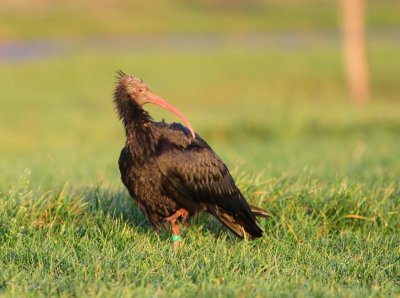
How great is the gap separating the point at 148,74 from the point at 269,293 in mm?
24020

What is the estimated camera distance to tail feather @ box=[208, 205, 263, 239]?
6.43 metres

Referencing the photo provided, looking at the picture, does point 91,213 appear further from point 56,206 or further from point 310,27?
point 310,27

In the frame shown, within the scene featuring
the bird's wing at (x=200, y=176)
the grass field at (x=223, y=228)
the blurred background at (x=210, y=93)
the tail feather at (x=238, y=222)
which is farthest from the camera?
the blurred background at (x=210, y=93)

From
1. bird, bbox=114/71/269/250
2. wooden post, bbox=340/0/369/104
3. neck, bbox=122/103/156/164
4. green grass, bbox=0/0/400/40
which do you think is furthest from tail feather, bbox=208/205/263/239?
green grass, bbox=0/0/400/40

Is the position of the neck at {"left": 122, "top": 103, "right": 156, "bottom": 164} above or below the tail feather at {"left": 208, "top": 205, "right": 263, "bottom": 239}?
above

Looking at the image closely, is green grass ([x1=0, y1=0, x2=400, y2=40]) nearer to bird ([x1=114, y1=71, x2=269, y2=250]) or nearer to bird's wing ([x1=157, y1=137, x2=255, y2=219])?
bird ([x1=114, y1=71, x2=269, y2=250])

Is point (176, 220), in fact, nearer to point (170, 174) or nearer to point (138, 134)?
point (170, 174)

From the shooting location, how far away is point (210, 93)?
2467 centimetres

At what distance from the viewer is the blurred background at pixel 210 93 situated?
38.8ft

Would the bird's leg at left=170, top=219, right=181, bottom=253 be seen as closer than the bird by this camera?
No

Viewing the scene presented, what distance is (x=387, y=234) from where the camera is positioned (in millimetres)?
6863

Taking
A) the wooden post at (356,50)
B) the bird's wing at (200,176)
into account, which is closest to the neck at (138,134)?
the bird's wing at (200,176)

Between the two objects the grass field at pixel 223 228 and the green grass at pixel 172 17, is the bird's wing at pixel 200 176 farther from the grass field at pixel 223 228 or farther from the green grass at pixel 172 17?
the green grass at pixel 172 17

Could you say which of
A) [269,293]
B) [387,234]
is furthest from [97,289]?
[387,234]
